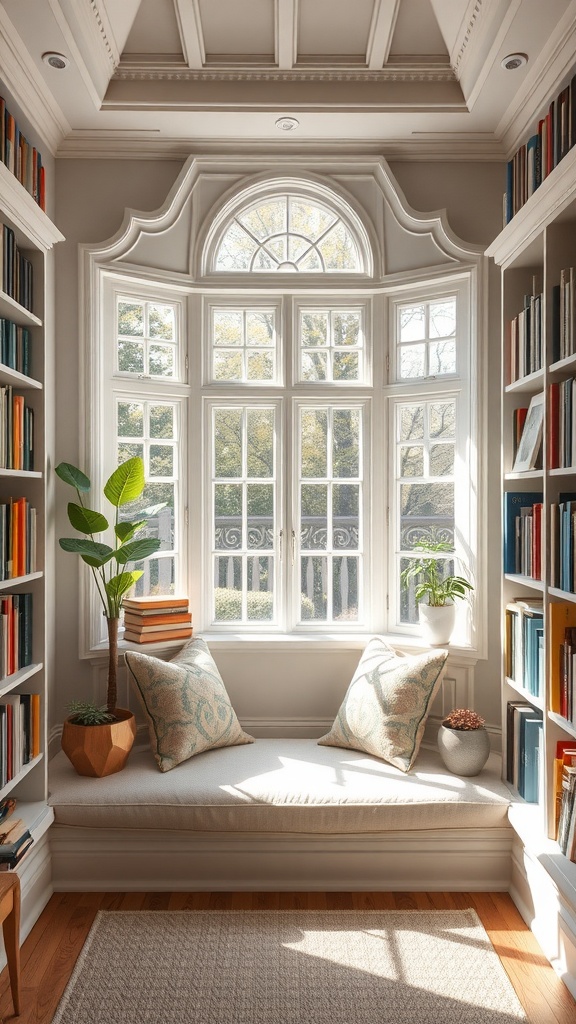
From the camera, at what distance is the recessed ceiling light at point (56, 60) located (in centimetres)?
279

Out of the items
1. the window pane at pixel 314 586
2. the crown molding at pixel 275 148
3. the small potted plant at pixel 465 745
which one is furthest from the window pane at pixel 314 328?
the small potted plant at pixel 465 745

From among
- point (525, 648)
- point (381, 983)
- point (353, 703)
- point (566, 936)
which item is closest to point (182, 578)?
point (353, 703)

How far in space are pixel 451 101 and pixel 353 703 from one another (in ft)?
9.18

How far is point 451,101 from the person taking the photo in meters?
3.20

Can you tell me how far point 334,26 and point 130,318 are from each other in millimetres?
1606

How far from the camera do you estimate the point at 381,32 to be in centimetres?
298

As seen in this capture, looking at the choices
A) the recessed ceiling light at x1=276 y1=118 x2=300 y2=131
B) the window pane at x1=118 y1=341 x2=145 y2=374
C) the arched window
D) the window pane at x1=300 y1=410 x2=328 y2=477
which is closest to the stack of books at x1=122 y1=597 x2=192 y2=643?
the window pane at x1=300 y1=410 x2=328 y2=477

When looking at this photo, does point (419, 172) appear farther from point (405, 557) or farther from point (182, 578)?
point (182, 578)

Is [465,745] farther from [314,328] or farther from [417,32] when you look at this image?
[417,32]

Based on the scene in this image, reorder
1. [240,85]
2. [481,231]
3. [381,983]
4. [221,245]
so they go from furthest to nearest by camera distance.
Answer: [221,245] → [481,231] → [240,85] → [381,983]

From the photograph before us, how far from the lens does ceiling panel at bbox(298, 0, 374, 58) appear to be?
2900mm

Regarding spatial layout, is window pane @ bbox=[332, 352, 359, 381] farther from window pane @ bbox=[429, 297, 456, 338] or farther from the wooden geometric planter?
the wooden geometric planter

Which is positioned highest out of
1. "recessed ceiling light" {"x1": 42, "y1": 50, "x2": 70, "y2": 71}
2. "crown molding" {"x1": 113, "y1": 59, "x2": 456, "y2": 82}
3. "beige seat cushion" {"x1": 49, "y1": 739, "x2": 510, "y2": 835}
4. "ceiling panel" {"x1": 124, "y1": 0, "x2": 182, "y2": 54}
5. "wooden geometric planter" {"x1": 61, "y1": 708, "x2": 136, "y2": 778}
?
"ceiling panel" {"x1": 124, "y1": 0, "x2": 182, "y2": 54}

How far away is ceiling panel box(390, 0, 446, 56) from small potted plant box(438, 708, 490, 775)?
9.65 ft
